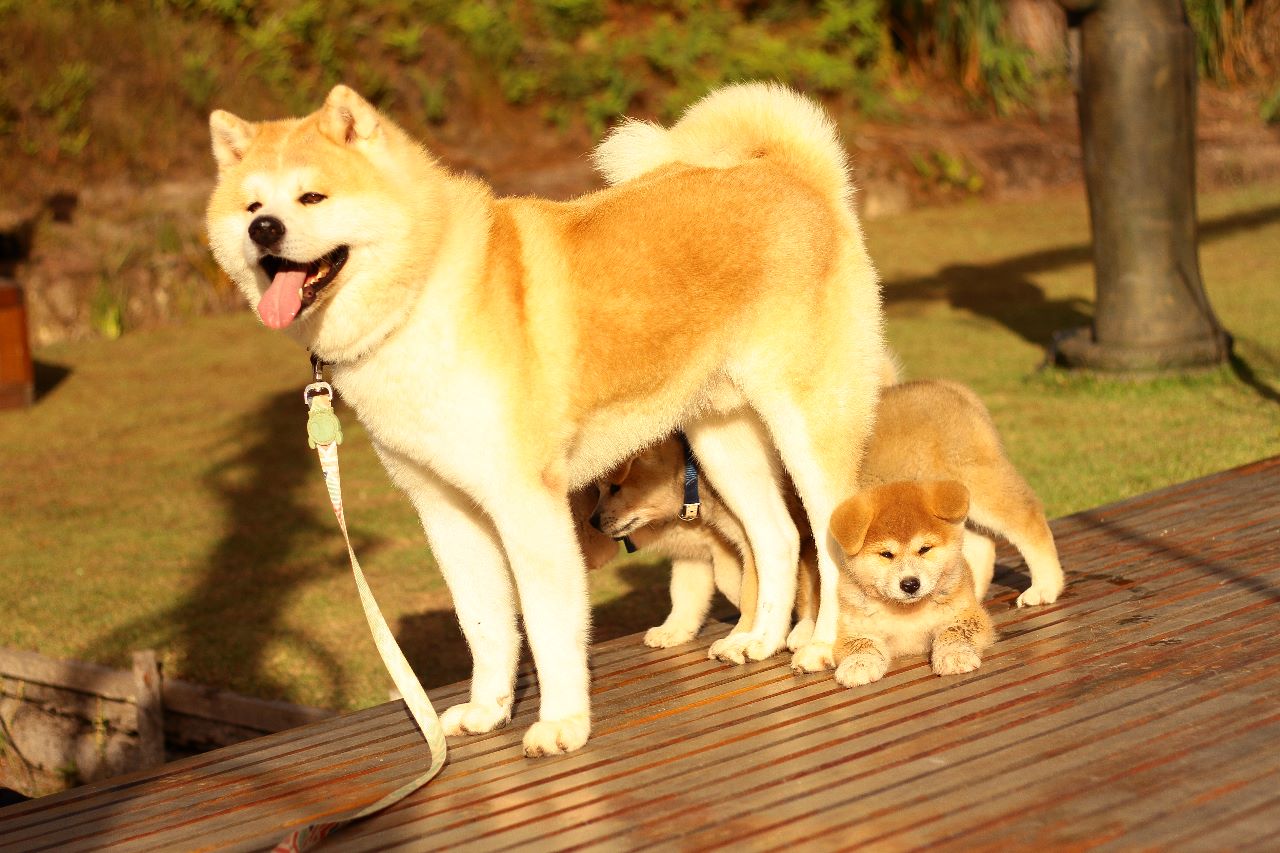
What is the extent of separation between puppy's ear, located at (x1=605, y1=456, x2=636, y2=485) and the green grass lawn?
144cm

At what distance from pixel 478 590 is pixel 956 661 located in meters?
1.27

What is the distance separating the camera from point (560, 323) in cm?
360

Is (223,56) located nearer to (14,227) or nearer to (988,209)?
(14,227)

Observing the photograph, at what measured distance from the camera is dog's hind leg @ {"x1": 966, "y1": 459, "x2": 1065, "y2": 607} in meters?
4.32

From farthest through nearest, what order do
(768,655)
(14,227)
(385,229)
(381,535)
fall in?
1. (14,227)
2. (381,535)
3. (768,655)
4. (385,229)

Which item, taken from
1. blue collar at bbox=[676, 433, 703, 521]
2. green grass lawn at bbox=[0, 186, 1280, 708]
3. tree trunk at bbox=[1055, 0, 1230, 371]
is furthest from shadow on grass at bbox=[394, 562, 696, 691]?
tree trunk at bbox=[1055, 0, 1230, 371]

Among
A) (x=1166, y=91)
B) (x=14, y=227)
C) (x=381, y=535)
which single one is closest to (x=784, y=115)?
(x=381, y=535)

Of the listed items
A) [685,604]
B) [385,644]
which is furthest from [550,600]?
[685,604]

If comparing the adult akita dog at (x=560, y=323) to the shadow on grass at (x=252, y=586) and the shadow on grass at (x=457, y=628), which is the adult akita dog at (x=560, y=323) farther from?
the shadow on grass at (x=252, y=586)

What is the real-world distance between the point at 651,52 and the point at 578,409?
1453cm

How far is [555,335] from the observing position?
3.59m

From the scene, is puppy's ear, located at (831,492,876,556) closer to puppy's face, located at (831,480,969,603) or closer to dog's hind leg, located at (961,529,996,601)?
puppy's face, located at (831,480,969,603)

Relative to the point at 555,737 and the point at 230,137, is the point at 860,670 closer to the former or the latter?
the point at 555,737

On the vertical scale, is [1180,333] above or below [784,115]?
below
